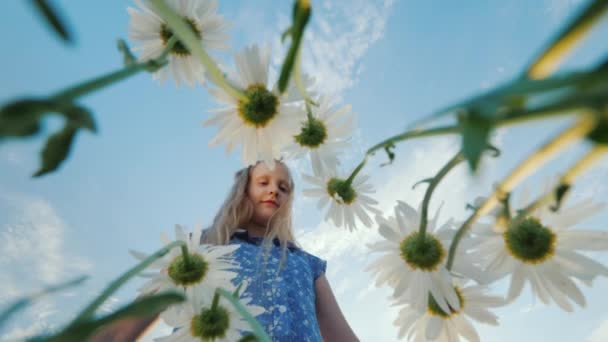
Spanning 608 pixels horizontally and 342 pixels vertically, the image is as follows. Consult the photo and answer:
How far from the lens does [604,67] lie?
0.30 ft

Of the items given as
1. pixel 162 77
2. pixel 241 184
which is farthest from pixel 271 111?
pixel 241 184

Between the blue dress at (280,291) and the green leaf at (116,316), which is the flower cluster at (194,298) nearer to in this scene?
the green leaf at (116,316)

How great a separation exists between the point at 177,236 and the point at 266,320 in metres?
1.36

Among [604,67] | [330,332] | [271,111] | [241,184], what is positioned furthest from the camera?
[241,184]

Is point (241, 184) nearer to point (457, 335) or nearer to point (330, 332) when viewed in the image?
point (330, 332)

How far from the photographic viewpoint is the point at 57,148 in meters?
0.16

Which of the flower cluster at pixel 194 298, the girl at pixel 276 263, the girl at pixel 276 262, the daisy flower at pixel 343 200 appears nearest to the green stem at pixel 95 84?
the flower cluster at pixel 194 298

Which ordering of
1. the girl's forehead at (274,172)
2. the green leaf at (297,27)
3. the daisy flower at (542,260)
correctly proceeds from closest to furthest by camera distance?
the green leaf at (297,27) < the daisy flower at (542,260) < the girl's forehead at (274,172)

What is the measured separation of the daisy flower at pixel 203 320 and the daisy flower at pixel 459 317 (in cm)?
15

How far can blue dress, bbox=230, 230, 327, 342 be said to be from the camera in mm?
1918

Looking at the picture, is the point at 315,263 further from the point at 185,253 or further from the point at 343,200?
the point at 185,253

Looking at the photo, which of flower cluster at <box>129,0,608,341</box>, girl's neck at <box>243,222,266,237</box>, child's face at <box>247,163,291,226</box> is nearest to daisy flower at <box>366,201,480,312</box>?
flower cluster at <box>129,0,608,341</box>

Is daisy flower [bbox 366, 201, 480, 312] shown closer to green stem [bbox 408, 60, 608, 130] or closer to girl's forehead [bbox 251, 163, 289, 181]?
green stem [bbox 408, 60, 608, 130]

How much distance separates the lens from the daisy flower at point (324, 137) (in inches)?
20.1
